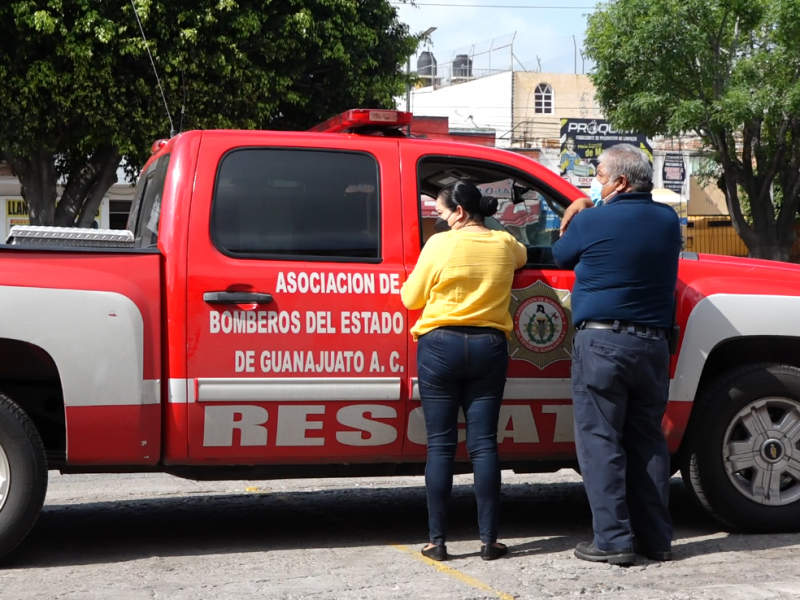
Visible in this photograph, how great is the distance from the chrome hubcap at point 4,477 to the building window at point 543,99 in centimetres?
5342

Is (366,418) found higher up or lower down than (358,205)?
lower down

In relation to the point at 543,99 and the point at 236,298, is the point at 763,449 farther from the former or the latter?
the point at 543,99

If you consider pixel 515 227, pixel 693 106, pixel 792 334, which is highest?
pixel 693 106

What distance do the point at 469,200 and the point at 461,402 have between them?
88 centimetres

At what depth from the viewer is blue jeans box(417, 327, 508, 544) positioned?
4539 mm

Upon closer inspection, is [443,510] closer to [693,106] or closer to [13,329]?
[13,329]

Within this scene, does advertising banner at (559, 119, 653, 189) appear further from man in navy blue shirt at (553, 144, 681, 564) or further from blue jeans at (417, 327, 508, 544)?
blue jeans at (417, 327, 508, 544)

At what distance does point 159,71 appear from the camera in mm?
16641

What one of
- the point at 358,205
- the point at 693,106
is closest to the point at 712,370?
the point at 358,205

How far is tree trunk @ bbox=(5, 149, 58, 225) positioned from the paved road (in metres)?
12.7

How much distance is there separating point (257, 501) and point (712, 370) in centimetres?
274

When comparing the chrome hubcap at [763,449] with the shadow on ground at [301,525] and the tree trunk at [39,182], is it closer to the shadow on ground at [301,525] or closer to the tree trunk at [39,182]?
the shadow on ground at [301,525]

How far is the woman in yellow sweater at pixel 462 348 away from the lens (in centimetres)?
455

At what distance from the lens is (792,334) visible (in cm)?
506
